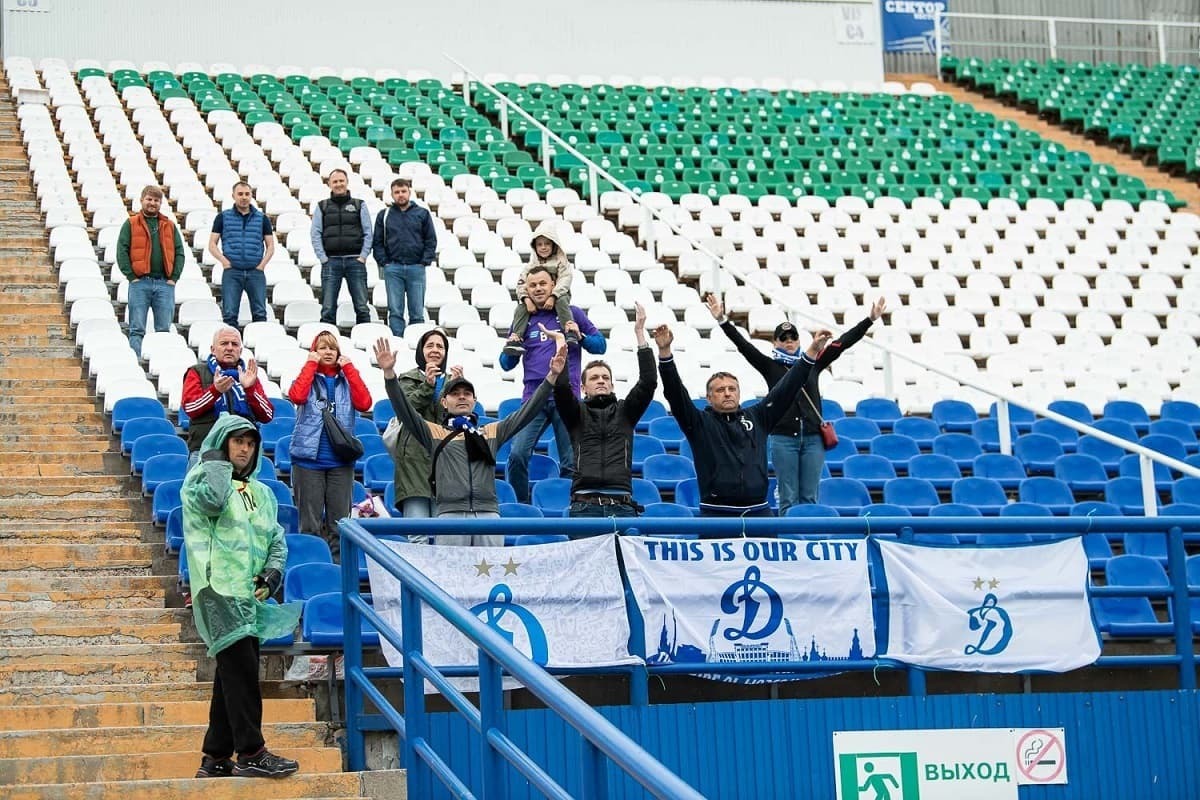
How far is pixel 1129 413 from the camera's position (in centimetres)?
1398

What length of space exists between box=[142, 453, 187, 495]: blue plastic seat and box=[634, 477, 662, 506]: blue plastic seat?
264cm

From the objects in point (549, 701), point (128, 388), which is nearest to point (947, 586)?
point (549, 701)

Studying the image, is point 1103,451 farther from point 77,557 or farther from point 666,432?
point 77,557

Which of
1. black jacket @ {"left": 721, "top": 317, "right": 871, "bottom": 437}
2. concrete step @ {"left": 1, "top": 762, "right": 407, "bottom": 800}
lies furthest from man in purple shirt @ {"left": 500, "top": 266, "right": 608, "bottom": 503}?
concrete step @ {"left": 1, "top": 762, "right": 407, "bottom": 800}

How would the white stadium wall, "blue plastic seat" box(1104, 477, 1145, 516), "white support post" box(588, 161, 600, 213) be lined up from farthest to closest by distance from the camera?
the white stadium wall, "white support post" box(588, 161, 600, 213), "blue plastic seat" box(1104, 477, 1145, 516)

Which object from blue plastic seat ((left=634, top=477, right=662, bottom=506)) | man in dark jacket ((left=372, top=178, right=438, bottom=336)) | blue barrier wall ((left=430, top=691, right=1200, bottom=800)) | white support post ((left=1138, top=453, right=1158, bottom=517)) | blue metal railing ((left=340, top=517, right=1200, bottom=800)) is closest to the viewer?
blue metal railing ((left=340, top=517, right=1200, bottom=800))

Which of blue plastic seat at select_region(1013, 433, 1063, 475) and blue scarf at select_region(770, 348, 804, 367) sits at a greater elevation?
blue scarf at select_region(770, 348, 804, 367)

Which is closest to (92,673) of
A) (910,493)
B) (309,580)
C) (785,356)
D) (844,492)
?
(309,580)

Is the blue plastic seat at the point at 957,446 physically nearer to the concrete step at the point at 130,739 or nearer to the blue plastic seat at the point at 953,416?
the blue plastic seat at the point at 953,416

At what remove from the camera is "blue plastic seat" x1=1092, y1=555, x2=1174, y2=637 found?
27.9 feet

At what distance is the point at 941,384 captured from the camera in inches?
554

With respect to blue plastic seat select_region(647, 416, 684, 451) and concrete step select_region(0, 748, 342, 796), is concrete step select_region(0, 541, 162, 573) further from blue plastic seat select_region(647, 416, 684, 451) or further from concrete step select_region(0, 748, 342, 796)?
blue plastic seat select_region(647, 416, 684, 451)

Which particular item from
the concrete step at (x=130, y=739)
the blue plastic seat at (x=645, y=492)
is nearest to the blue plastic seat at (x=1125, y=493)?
the blue plastic seat at (x=645, y=492)

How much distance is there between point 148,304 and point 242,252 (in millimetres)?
913
